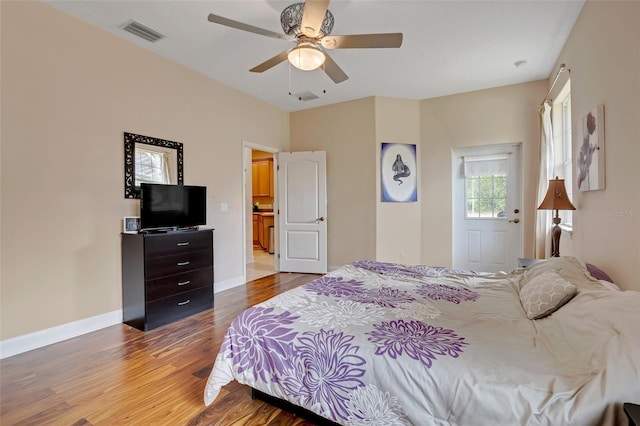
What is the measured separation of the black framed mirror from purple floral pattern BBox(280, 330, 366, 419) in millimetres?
2715

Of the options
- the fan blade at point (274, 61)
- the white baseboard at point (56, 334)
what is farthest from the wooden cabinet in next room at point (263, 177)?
the white baseboard at point (56, 334)

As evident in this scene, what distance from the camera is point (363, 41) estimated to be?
222cm

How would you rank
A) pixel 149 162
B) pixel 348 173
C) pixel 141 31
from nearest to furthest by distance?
pixel 141 31 → pixel 149 162 → pixel 348 173

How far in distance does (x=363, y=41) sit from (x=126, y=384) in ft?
9.73

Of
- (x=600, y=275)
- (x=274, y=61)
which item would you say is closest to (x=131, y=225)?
(x=274, y=61)

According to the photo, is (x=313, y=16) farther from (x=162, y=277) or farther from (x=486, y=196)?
(x=486, y=196)

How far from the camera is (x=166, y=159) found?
3436mm

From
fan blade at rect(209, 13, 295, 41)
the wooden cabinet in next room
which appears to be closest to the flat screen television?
fan blade at rect(209, 13, 295, 41)

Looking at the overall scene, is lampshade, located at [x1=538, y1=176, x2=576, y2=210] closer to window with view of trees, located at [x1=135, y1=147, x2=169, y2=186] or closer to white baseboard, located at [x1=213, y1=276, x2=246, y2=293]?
white baseboard, located at [x1=213, y1=276, x2=246, y2=293]

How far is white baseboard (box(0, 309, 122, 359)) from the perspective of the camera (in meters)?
2.32

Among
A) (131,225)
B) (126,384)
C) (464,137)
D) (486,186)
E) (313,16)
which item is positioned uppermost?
(313,16)

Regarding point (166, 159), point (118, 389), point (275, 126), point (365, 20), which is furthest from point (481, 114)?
point (118, 389)

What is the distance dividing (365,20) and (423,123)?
8.20 feet

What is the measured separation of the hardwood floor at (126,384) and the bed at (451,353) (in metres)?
0.21
